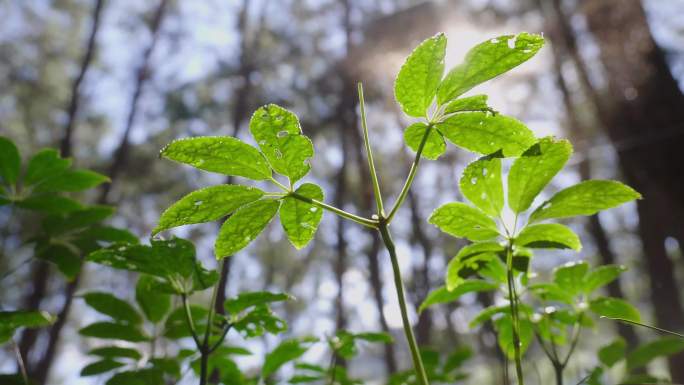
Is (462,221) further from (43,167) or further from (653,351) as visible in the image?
(43,167)

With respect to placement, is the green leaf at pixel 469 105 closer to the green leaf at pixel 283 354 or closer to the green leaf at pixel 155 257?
the green leaf at pixel 155 257

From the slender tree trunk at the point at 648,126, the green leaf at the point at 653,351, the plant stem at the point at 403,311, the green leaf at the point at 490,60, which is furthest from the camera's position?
the slender tree trunk at the point at 648,126

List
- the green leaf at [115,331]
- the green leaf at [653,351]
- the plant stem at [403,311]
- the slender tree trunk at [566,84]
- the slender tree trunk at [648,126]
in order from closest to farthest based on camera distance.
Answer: the plant stem at [403,311]
the green leaf at [115,331]
the green leaf at [653,351]
the slender tree trunk at [648,126]
the slender tree trunk at [566,84]

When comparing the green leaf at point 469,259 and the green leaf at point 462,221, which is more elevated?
the green leaf at point 462,221

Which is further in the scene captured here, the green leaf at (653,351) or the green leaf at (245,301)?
the green leaf at (653,351)

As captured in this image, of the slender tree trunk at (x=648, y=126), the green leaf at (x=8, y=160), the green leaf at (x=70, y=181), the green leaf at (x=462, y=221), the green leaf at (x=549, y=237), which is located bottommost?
the green leaf at (x=549, y=237)

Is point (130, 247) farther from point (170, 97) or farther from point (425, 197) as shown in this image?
point (425, 197)

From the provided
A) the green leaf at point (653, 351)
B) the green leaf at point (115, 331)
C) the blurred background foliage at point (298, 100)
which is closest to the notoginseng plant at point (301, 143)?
the green leaf at point (115, 331)

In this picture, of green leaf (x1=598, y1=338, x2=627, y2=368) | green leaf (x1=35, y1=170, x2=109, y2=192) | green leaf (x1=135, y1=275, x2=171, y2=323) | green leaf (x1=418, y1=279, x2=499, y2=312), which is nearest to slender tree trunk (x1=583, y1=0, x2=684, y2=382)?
green leaf (x1=598, y1=338, x2=627, y2=368)
